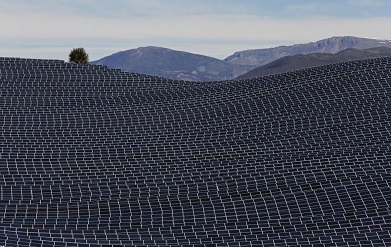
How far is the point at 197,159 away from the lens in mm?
23016

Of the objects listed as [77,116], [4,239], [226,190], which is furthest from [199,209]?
[77,116]

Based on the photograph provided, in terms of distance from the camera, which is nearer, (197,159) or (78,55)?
(197,159)

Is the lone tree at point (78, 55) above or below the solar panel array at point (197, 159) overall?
above

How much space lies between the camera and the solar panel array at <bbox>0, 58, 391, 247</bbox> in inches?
736

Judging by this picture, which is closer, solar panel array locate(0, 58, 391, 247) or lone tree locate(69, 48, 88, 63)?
solar panel array locate(0, 58, 391, 247)

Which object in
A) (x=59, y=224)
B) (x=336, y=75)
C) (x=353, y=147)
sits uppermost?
(x=336, y=75)

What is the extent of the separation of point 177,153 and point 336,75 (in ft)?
Answer: 32.8

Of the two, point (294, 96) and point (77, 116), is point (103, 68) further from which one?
point (294, 96)

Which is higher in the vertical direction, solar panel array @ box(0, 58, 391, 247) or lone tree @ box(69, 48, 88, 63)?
lone tree @ box(69, 48, 88, 63)

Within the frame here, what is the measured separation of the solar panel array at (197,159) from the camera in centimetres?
1870

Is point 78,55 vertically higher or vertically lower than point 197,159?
higher

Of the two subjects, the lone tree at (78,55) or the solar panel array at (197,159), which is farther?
the lone tree at (78,55)

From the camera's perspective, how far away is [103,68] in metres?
33.4

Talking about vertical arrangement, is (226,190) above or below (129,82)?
below
